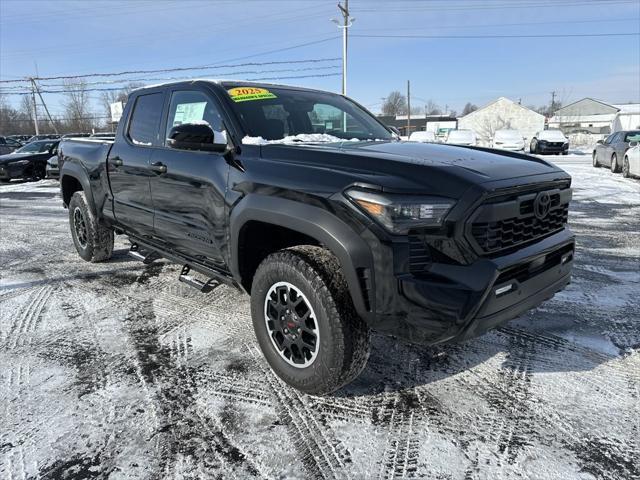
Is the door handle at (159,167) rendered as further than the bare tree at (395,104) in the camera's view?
No

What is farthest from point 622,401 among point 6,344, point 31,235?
point 31,235

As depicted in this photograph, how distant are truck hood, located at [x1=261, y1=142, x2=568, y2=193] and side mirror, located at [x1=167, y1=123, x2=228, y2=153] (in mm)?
372

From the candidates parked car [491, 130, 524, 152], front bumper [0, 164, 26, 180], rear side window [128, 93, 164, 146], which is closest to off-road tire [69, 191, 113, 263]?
rear side window [128, 93, 164, 146]

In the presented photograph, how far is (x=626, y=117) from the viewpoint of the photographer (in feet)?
208

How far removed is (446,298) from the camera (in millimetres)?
2160

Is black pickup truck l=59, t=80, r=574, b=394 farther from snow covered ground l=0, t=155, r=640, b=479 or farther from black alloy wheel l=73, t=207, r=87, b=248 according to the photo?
black alloy wheel l=73, t=207, r=87, b=248

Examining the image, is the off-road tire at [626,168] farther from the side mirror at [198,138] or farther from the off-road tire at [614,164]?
the side mirror at [198,138]

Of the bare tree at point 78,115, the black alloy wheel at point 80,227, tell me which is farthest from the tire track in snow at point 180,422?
the bare tree at point 78,115

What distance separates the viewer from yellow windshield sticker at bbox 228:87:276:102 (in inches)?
131

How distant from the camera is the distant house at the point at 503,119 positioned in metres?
71.1

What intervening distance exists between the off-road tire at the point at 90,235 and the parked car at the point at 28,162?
13.6m

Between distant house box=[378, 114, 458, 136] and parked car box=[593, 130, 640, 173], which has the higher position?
distant house box=[378, 114, 458, 136]

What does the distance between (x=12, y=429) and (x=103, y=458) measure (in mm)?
628

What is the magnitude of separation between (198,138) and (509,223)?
1.96m
